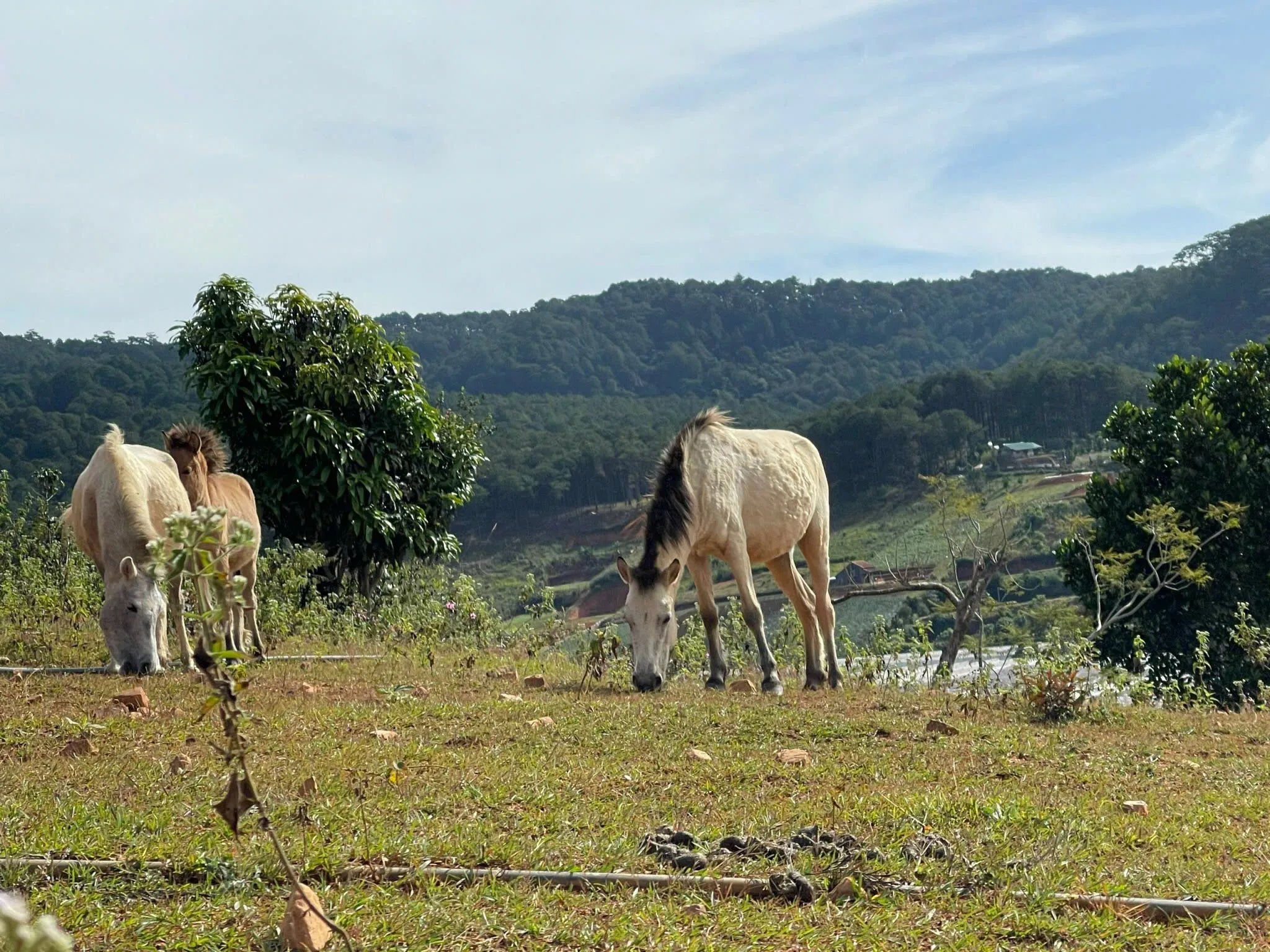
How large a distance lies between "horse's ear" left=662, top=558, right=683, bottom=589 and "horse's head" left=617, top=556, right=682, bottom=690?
0.03ft

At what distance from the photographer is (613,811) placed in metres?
5.05

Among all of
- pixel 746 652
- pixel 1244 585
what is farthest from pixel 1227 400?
pixel 746 652

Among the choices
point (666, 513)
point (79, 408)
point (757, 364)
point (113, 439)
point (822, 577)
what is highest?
point (757, 364)

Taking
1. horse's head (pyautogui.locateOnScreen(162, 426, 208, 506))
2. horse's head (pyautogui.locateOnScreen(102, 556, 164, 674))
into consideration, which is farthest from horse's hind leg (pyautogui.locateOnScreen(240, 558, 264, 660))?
horse's head (pyautogui.locateOnScreen(102, 556, 164, 674))

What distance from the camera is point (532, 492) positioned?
77.7m

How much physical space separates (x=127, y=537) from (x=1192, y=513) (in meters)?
15.8

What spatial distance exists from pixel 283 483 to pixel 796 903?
1321cm

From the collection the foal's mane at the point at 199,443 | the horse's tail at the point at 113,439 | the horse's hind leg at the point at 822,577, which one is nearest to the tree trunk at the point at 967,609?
the horse's hind leg at the point at 822,577

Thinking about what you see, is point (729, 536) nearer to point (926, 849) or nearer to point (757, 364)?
point (926, 849)

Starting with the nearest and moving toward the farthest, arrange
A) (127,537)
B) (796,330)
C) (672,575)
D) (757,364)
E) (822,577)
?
(127,537) < (672,575) < (822,577) < (757,364) < (796,330)

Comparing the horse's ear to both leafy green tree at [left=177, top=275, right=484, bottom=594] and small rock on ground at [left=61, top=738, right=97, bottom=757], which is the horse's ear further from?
leafy green tree at [left=177, top=275, right=484, bottom=594]

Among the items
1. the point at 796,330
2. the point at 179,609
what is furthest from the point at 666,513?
the point at 796,330

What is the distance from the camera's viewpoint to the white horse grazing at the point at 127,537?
353 inches

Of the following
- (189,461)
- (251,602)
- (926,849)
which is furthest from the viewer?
(251,602)
